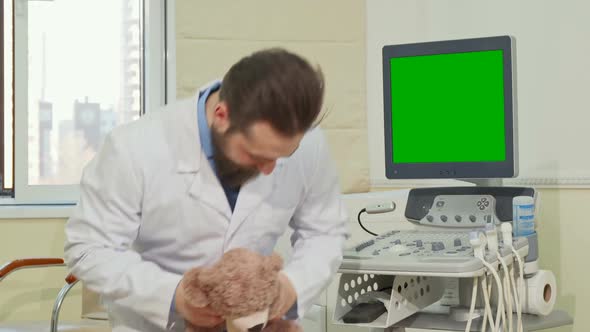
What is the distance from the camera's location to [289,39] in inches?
121

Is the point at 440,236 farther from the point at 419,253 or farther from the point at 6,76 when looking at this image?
the point at 6,76

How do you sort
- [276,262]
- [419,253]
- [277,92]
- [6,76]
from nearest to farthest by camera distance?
1. [277,92]
2. [276,262]
3. [419,253]
4. [6,76]

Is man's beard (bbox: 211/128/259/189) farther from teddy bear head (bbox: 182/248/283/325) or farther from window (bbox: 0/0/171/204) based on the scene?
window (bbox: 0/0/171/204)

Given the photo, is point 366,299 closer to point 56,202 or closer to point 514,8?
point 514,8

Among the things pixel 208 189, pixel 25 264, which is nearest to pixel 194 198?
pixel 208 189

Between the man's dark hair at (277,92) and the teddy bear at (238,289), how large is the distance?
199 mm

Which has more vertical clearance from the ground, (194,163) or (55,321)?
(194,163)

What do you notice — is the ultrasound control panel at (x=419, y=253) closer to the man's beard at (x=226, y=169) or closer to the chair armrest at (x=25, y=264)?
the man's beard at (x=226, y=169)

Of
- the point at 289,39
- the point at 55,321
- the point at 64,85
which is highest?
the point at 289,39

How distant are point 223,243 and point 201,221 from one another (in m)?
0.06

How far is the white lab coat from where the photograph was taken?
133 centimetres

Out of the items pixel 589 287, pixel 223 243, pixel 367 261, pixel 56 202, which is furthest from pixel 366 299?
pixel 56 202

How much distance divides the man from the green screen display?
628 millimetres

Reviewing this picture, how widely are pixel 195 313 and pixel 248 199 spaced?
0.26 metres
